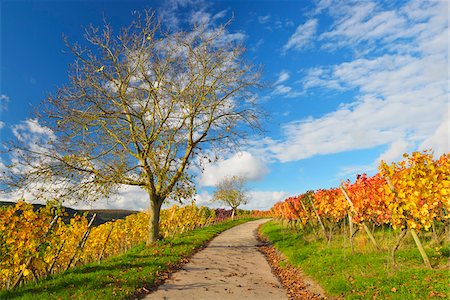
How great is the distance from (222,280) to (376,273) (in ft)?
16.5

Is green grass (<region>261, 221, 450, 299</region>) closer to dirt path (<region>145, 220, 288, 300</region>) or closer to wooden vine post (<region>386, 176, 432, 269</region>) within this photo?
wooden vine post (<region>386, 176, 432, 269</region>)

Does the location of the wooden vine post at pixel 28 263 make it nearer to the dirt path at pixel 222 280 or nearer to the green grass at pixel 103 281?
the green grass at pixel 103 281

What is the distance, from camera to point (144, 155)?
59.3 feet

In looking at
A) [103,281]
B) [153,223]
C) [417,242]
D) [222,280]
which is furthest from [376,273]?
[153,223]

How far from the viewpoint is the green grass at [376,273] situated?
8289 millimetres

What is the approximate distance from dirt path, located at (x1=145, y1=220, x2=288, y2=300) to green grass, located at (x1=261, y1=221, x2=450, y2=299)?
1.63 meters

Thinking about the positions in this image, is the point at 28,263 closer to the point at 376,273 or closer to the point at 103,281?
the point at 103,281

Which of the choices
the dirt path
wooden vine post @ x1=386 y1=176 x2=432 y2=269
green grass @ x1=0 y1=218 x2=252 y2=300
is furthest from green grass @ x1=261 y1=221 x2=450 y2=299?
green grass @ x1=0 y1=218 x2=252 y2=300

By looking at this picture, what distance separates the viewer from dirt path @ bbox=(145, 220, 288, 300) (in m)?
9.76

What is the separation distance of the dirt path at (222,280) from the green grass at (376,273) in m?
1.63

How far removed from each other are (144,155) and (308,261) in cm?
1013

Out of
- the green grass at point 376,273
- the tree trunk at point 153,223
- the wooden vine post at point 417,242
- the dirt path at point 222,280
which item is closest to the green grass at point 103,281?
the dirt path at point 222,280

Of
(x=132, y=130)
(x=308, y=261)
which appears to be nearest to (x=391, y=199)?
(x=308, y=261)

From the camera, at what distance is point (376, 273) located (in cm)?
1004
